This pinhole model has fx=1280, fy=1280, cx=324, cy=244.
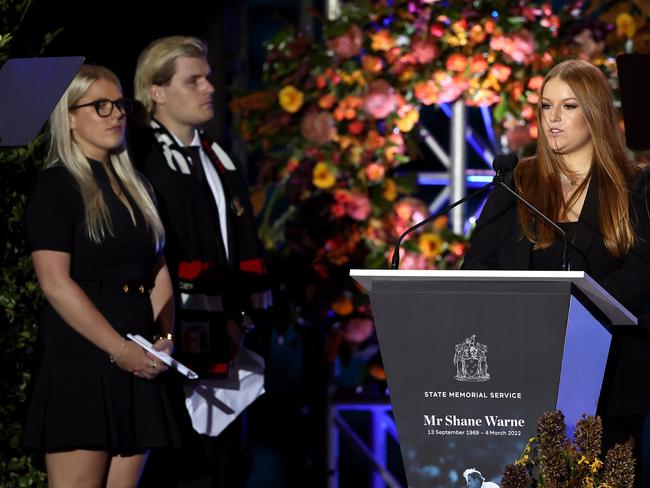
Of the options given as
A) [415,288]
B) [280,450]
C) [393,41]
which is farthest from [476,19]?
[415,288]

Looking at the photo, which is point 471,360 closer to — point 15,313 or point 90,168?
point 90,168

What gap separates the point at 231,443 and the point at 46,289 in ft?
3.59

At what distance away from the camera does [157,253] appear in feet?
11.5

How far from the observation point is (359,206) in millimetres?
4719

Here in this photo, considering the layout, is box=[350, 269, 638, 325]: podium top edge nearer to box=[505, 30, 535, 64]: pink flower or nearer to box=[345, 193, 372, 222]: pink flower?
box=[345, 193, 372, 222]: pink flower

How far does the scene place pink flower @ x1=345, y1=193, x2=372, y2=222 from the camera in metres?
4.72

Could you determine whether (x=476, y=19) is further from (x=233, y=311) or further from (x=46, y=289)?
(x=46, y=289)

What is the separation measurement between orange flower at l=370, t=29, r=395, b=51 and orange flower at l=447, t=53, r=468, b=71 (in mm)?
227

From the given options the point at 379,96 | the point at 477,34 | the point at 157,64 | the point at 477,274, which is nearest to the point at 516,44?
the point at 477,34

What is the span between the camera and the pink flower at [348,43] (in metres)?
4.77

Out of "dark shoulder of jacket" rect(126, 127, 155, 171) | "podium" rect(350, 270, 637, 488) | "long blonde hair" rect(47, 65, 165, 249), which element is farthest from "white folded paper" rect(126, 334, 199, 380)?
"podium" rect(350, 270, 637, 488)

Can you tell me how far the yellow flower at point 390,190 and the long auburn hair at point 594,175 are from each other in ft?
5.54

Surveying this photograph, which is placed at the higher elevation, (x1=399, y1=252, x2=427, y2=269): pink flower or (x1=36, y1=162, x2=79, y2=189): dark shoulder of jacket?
(x1=36, y1=162, x2=79, y2=189): dark shoulder of jacket

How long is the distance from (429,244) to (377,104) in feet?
1.84
